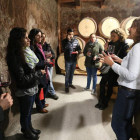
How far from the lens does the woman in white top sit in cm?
105

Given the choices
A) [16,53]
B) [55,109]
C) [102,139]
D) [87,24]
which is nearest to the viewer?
[16,53]

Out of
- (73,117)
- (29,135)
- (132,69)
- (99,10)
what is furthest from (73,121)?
(99,10)

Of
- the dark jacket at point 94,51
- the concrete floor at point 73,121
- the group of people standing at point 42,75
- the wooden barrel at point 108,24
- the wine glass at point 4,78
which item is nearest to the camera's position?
the wine glass at point 4,78

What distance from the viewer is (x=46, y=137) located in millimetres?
1740

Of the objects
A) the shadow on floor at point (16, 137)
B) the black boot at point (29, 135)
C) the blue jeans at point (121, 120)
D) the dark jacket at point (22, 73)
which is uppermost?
the dark jacket at point (22, 73)

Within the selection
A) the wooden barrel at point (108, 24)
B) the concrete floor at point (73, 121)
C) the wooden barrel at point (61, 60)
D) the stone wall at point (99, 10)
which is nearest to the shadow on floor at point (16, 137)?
the concrete floor at point (73, 121)

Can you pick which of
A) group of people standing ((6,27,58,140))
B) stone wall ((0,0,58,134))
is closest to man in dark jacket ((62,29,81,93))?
stone wall ((0,0,58,134))

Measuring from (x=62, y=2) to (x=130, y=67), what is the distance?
475 centimetres

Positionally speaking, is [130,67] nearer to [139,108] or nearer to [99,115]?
[139,108]

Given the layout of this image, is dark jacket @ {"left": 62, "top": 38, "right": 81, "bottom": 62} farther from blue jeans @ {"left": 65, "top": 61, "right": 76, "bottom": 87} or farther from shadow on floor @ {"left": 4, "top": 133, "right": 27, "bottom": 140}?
shadow on floor @ {"left": 4, "top": 133, "right": 27, "bottom": 140}

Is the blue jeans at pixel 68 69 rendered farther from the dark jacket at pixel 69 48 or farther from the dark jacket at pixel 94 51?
the dark jacket at pixel 94 51

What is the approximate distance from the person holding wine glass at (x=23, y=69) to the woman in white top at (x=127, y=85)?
3.34 ft

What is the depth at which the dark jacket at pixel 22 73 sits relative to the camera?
4.29 feet

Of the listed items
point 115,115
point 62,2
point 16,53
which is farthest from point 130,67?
point 62,2
